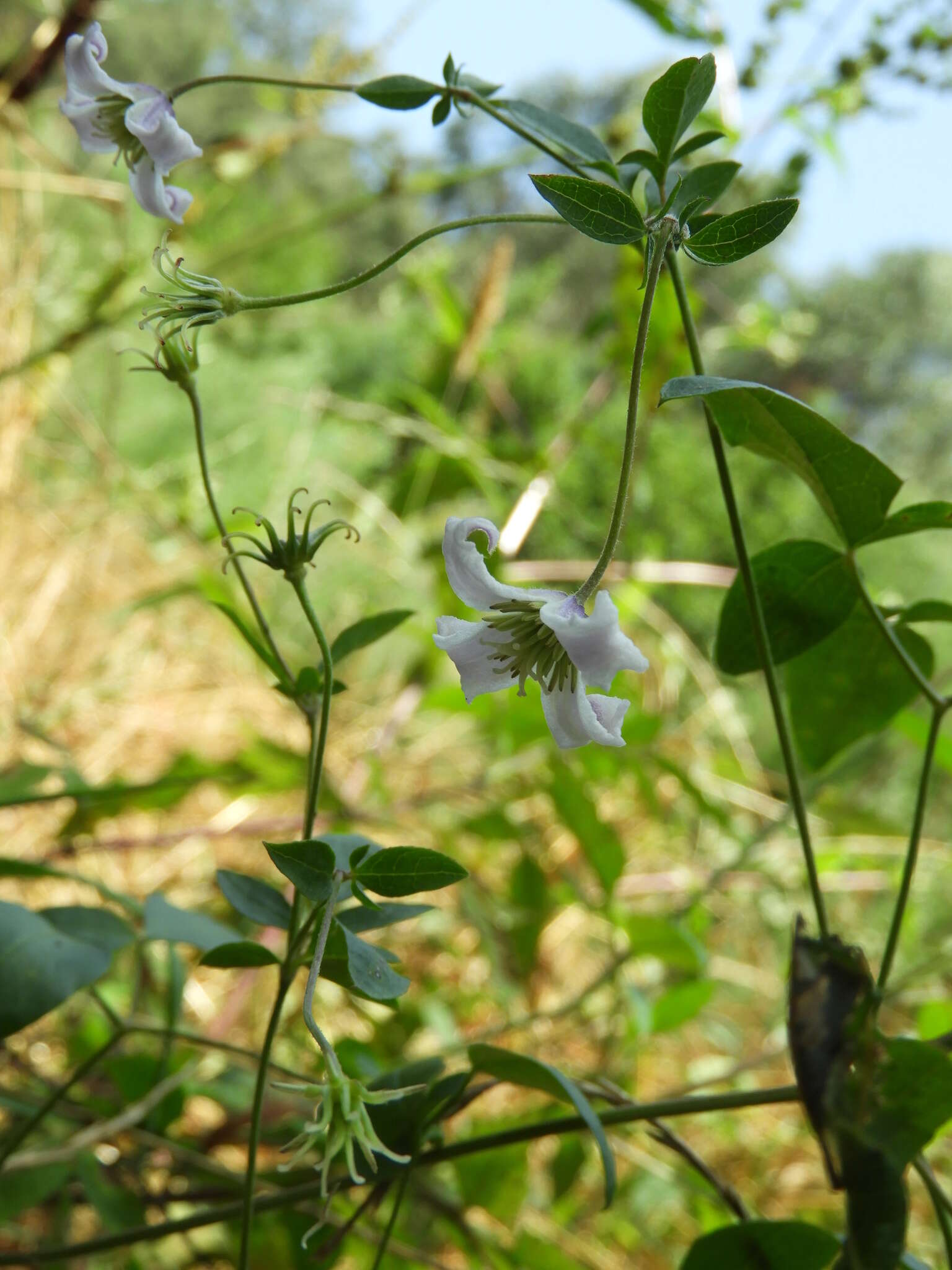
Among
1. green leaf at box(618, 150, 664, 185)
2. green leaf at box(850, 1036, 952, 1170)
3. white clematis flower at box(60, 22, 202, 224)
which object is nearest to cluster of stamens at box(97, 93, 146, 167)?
white clematis flower at box(60, 22, 202, 224)

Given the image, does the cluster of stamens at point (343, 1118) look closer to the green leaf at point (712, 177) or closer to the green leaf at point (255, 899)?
the green leaf at point (255, 899)

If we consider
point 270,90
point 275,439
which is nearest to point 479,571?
point 270,90

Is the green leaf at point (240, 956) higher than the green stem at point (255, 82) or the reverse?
the reverse

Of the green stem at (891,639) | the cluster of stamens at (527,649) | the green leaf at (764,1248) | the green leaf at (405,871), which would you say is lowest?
the green leaf at (764,1248)

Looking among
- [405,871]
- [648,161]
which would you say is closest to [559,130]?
[648,161]

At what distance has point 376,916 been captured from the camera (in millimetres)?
175

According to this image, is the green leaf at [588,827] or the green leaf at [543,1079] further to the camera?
the green leaf at [588,827]

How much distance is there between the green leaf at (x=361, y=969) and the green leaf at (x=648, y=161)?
0.42ft

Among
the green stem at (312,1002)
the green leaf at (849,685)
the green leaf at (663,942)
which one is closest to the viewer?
the green stem at (312,1002)

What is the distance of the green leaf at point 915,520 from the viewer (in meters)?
0.18

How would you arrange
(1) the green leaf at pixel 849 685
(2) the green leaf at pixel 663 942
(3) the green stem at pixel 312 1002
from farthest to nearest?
(2) the green leaf at pixel 663 942 < (1) the green leaf at pixel 849 685 < (3) the green stem at pixel 312 1002

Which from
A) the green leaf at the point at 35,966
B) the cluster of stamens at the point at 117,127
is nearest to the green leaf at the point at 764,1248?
the green leaf at the point at 35,966

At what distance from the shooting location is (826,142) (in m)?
0.47

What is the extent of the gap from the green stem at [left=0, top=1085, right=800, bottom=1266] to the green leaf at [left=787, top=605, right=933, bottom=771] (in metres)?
0.09
